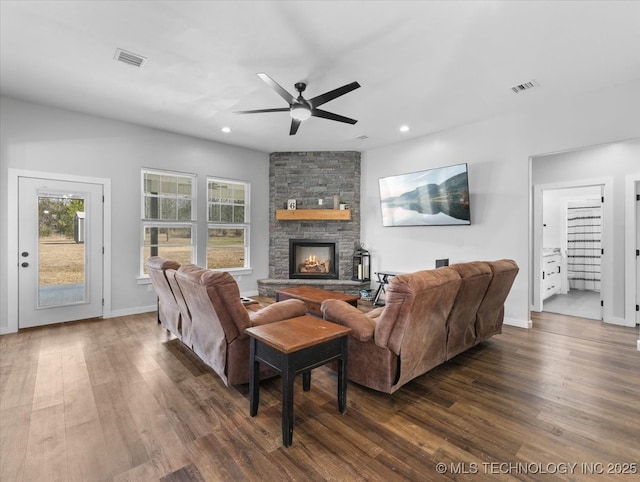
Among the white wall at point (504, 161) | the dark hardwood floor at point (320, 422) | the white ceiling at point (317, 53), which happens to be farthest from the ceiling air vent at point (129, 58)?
the white wall at point (504, 161)

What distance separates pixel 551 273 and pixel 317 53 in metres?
6.21

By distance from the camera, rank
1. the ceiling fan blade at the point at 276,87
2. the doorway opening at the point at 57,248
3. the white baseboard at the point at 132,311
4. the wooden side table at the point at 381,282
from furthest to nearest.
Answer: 1. the wooden side table at the point at 381,282
2. the white baseboard at the point at 132,311
3. the doorway opening at the point at 57,248
4. the ceiling fan blade at the point at 276,87

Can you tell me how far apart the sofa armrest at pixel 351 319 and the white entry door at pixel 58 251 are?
4.01 meters

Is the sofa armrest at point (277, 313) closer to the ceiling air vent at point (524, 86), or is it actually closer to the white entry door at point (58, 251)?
the white entry door at point (58, 251)

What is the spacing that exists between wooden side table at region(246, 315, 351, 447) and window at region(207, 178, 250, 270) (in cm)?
415

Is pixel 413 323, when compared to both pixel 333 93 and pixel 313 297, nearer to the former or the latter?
pixel 313 297

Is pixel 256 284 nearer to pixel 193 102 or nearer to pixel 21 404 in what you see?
pixel 193 102

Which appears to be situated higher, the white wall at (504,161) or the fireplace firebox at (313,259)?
the white wall at (504,161)

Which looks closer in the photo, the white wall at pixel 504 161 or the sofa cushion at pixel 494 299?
the sofa cushion at pixel 494 299

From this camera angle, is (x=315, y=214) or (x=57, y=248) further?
(x=315, y=214)

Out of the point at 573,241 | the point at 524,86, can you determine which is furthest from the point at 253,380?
the point at 573,241

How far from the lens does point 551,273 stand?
621cm

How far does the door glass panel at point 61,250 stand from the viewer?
14.1ft

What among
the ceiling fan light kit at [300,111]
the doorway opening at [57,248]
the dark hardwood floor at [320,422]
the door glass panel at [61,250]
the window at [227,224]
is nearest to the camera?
the dark hardwood floor at [320,422]
